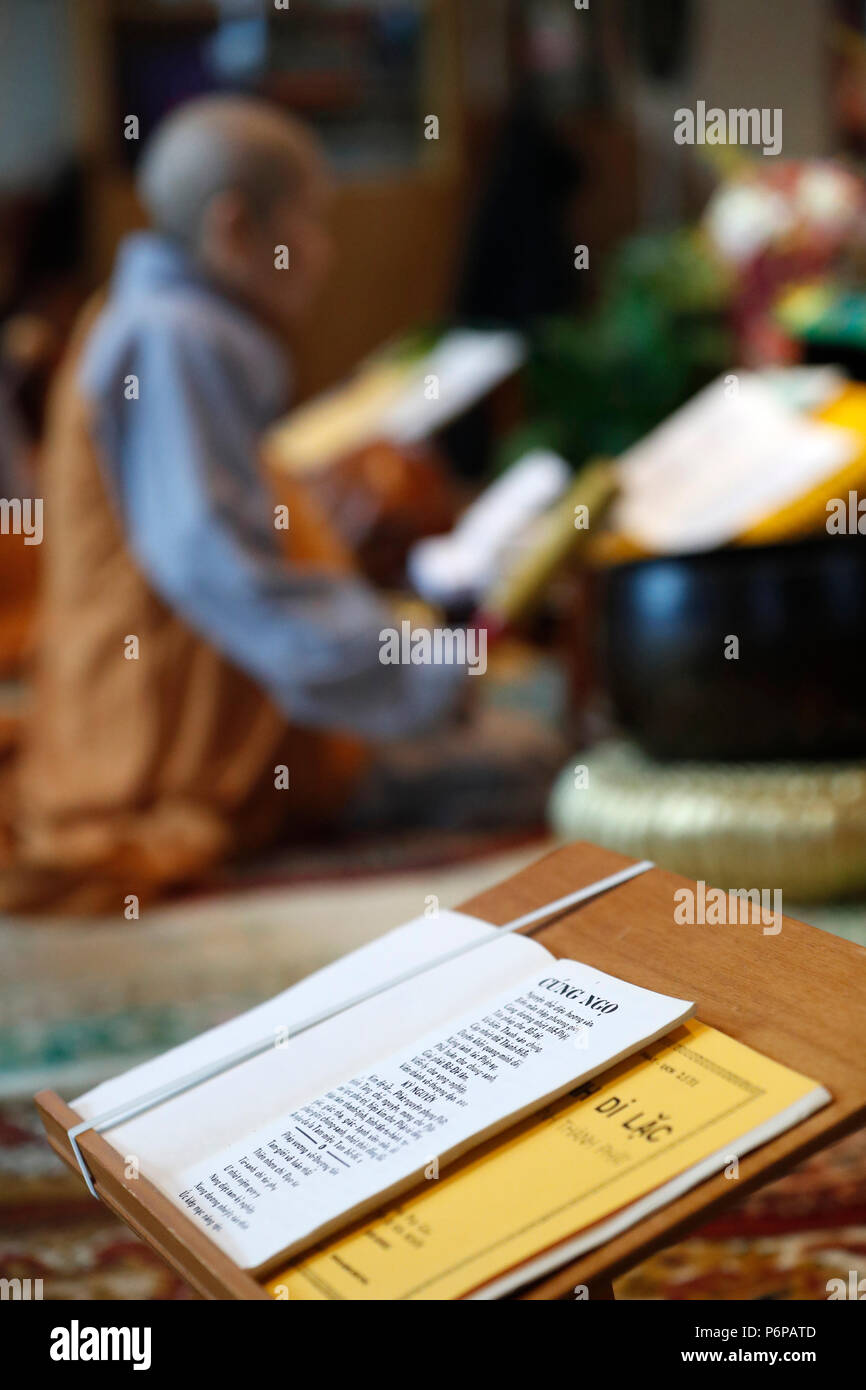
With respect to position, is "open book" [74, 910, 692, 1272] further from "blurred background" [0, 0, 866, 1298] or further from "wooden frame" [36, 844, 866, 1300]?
"blurred background" [0, 0, 866, 1298]

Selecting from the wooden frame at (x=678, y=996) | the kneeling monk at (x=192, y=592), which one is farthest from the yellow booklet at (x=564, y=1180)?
the kneeling monk at (x=192, y=592)

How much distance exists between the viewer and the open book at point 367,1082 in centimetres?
71

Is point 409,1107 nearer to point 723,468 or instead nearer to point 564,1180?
point 564,1180

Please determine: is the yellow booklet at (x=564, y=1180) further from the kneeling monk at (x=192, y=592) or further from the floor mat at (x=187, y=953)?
the kneeling monk at (x=192, y=592)

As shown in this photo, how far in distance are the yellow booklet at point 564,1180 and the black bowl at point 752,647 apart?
4.11 ft

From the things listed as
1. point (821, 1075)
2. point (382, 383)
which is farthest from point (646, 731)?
point (382, 383)

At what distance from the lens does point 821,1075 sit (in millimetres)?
704

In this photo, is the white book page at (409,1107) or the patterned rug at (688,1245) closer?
the white book page at (409,1107)

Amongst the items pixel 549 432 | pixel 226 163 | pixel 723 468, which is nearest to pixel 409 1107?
pixel 723 468

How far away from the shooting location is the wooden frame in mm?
667

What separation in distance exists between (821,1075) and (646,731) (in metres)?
1.40

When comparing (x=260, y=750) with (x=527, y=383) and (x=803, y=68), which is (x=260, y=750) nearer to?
(x=527, y=383)

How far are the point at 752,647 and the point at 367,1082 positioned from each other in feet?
4.16

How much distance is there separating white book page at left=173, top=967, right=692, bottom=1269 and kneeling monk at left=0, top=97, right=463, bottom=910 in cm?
152
